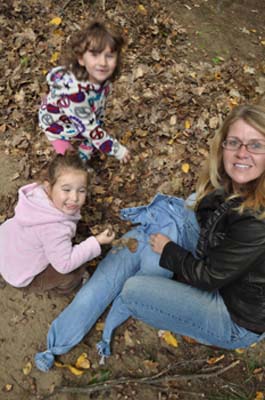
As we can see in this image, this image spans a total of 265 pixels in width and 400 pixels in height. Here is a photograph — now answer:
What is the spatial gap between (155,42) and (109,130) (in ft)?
5.46

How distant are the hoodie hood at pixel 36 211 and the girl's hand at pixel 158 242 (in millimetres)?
642

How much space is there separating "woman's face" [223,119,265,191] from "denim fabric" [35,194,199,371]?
79 cm

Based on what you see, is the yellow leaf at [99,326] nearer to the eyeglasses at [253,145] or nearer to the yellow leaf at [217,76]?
the eyeglasses at [253,145]

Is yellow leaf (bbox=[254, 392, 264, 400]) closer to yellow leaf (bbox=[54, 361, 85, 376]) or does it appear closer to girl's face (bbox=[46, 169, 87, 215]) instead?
yellow leaf (bbox=[54, 361, 85, 376])

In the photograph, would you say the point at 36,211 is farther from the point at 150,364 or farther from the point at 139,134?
the point at 139,134

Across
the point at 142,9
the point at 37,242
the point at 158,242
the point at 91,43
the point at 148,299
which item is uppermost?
the point at 142,9

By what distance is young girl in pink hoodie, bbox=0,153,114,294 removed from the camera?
2.70 m

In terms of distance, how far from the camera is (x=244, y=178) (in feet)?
7.99

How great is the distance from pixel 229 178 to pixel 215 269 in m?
0.66

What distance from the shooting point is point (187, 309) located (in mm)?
2639

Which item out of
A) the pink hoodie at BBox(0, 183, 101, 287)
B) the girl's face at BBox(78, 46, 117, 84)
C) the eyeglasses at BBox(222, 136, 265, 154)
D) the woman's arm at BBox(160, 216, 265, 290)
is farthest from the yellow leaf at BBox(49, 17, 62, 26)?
the woman's arm at BBox(160, 216, 265, 290)

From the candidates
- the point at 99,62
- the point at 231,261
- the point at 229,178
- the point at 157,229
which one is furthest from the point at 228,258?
the point at 99,62

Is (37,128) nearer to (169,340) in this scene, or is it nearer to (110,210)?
(110,210)

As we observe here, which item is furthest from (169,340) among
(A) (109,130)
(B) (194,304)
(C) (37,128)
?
(C) (37,128)
